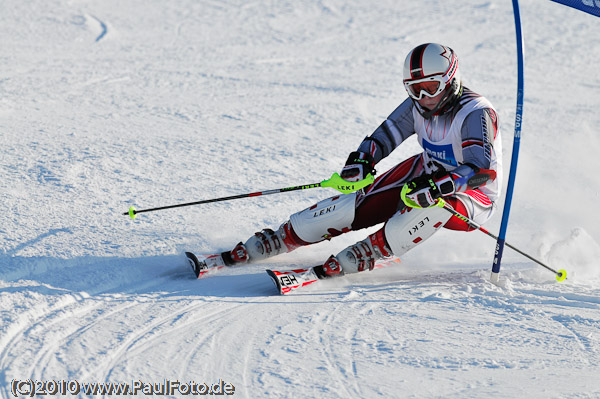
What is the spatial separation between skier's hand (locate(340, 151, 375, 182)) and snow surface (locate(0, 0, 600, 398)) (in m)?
0.71

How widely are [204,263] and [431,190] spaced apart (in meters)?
1.55

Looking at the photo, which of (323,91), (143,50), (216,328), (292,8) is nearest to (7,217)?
(216,328)

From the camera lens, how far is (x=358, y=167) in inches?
188

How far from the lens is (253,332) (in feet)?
12.0

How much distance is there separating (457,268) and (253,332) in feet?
6.48

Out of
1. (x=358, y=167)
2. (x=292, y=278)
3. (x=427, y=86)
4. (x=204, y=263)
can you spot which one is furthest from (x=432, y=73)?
(x=204, y=263)

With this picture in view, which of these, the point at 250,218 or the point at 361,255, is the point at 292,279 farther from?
the point at 250,218

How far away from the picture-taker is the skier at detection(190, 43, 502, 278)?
172 inches

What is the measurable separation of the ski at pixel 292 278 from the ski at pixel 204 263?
1.53ft

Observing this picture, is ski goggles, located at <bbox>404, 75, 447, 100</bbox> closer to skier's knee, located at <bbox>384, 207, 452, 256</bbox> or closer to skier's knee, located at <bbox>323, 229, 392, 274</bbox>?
skier's knee, located at <bbox>384, 207, 452, 256</bbox>

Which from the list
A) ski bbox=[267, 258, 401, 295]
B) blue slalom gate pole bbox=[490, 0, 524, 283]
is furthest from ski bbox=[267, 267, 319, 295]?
blue slalom gate pole bbox=[490, 0, 524, 283]

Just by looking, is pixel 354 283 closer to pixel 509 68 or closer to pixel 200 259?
pixel 200 259

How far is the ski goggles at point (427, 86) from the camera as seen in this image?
4.40 meters

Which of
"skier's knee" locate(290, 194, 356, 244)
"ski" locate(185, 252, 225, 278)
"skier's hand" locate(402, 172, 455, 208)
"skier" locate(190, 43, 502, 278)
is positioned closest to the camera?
"skier's hand" locate(402, 172, 455, 208)
